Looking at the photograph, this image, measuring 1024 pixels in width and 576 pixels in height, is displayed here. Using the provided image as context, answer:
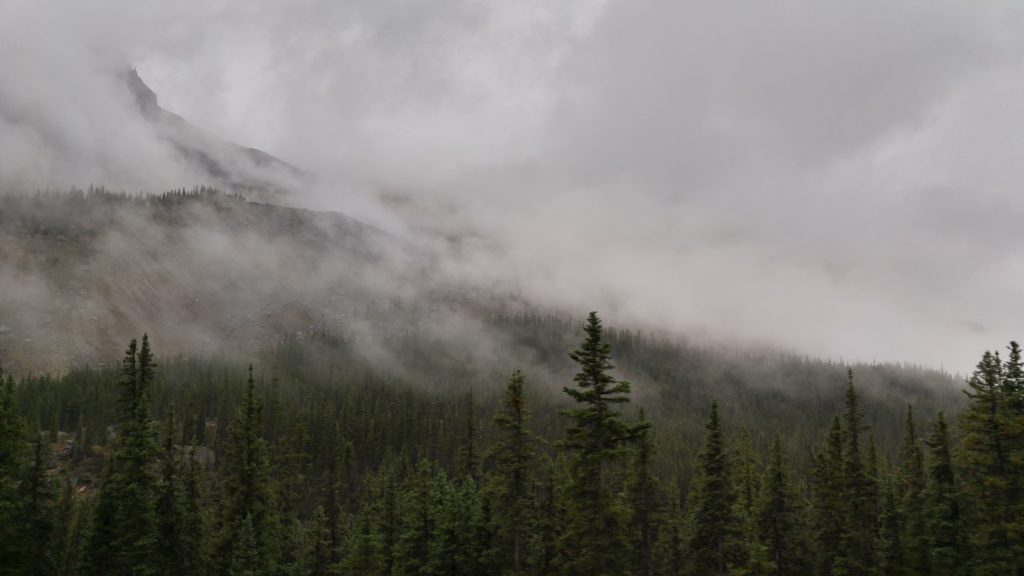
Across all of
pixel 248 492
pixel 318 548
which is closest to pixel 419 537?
pixel 318 548

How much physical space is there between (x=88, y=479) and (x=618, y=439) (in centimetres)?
11974

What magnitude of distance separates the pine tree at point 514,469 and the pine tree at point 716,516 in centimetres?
1231

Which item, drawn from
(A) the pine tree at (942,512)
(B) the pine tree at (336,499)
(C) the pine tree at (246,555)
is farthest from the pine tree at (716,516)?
(B) the pine tree at (336,499)

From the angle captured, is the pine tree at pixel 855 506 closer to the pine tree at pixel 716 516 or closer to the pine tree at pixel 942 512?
the pine tree at pixel 942 512

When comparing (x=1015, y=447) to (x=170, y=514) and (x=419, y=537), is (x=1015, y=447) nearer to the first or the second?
(x=419, y=537)

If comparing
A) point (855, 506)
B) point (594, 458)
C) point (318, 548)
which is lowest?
point (318, 548)

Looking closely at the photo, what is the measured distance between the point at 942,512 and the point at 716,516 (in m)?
12.9

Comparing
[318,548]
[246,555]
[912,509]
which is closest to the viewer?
[246,555]

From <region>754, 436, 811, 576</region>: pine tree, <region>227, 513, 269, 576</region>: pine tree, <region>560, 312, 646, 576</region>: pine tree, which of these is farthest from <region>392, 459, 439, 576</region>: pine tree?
<region>754, 436, 811, 576</region>: pine tree

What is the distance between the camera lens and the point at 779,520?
50188 millimetres

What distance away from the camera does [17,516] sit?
43.4 metres

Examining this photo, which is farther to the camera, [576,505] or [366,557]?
[366,557]

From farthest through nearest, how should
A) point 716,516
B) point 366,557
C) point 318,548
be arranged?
point 318,548, point 366,557, point 716,516

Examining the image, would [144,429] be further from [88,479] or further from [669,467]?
[669,467]
